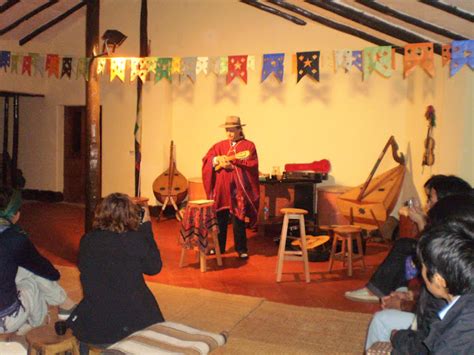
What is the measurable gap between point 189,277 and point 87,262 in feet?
9.48

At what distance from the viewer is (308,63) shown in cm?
595

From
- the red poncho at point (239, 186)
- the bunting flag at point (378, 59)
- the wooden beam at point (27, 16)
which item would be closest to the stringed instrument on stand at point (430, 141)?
the bunting flag at point (378, 59)

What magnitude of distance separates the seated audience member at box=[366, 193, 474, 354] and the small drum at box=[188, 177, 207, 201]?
5.54 meters

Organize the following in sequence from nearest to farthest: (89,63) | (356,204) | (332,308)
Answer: (332,308)
(89,63)
(356,204)

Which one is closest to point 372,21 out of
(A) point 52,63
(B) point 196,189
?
(B) point 196,189

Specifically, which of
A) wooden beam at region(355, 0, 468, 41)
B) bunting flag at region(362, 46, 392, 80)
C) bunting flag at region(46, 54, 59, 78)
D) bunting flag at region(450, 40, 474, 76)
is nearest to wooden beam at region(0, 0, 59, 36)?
bunting flag at region(46, 54, 59, 78)

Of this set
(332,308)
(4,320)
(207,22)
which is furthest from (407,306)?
(207,22)

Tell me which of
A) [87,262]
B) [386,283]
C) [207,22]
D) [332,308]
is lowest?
[332,308]

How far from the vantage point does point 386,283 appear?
4.16 m

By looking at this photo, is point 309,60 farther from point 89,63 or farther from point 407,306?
point 407,306

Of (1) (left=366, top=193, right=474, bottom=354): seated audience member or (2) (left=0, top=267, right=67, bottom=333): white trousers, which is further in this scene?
(2) (left=0, top=267, right=67, bottom=333): white trousers

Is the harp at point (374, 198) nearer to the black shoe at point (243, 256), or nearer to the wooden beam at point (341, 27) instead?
the wooden beam at point (341, 27)

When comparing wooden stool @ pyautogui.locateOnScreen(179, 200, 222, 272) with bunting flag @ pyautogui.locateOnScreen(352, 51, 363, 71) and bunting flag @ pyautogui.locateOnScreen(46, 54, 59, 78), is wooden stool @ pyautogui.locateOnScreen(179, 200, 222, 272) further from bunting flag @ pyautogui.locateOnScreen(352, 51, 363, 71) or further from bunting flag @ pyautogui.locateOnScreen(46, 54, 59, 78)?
bunting flag @ pyautogui.locateOnScreen(46, 54, 59, 78)

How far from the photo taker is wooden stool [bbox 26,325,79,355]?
275cm
